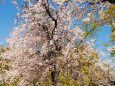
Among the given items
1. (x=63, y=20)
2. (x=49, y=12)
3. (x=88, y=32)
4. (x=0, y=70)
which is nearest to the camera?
(x=88, y=32)

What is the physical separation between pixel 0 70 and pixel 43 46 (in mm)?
9868

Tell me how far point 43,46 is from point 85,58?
436 centimetres

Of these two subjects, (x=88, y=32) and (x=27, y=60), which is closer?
(x=88, y=32)

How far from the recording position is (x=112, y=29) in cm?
1986

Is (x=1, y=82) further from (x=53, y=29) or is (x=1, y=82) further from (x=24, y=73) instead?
(x=53, y=29)

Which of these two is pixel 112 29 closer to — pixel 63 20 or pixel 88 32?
pixel 88 32

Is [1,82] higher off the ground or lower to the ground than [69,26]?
lower

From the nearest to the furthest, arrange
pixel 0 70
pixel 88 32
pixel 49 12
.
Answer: pixel 88 32, pixel 49 12, pixel 0 70

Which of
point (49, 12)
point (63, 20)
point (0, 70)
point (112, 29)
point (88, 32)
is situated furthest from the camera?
point (0, 70)

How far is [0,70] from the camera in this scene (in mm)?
42906

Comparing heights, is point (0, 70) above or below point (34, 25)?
below

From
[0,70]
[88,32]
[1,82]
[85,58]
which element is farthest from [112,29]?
[0,70]

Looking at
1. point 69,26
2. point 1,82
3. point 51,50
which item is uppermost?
point 69,26

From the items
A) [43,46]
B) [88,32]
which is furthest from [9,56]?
[88,32]
